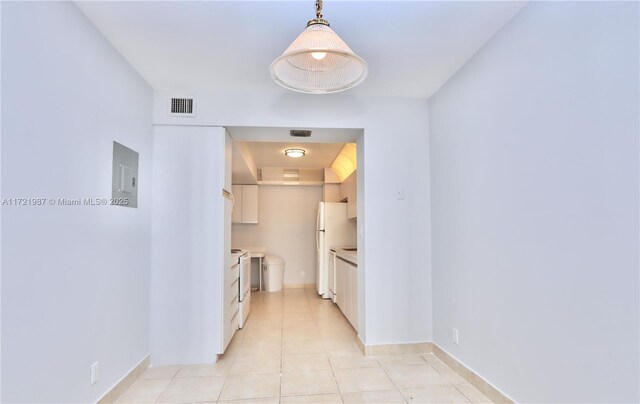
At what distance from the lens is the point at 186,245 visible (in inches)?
113

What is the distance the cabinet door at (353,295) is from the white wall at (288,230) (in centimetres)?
282

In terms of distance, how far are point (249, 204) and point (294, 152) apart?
1764mm

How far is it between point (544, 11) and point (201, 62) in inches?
83.3

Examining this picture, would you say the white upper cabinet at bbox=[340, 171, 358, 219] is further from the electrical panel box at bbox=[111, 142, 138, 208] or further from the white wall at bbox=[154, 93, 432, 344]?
the electrical panel box at bbox=[111, 142, 138, 208]

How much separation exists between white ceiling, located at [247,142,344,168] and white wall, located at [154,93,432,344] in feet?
5.36

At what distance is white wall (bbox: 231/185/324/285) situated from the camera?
21.8ft

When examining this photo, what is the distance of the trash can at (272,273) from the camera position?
613 centimetres

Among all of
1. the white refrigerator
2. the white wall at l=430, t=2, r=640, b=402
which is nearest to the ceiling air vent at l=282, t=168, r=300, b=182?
the white refrigerator

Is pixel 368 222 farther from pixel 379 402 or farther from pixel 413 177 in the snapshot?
pixel 379 402

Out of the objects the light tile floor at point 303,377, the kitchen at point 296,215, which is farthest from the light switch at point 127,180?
the kitchen at point 296,215

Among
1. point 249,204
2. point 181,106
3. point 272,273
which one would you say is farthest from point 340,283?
point 181,106

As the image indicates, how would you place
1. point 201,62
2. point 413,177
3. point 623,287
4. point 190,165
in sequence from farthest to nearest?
point 413,177 → point 190,165 → point 201,62 → point 623,287

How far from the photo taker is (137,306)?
2.60 m

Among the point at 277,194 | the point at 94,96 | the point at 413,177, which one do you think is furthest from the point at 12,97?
the point at 277,194
